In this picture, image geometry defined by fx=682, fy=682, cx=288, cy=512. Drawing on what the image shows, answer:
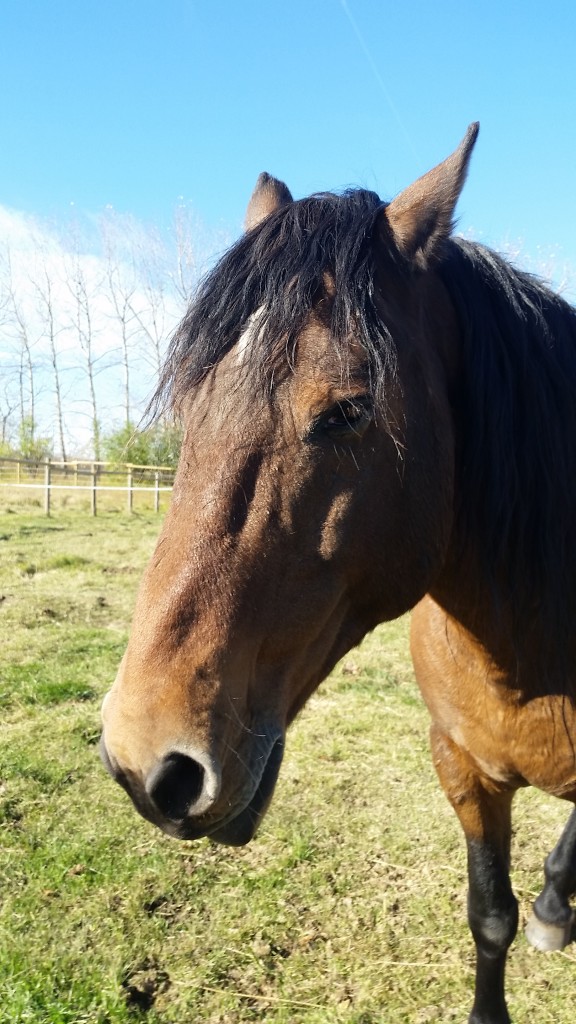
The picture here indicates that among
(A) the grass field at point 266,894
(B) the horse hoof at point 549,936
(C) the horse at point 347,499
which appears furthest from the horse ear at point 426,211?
(B) the horse hoof at point 549,936

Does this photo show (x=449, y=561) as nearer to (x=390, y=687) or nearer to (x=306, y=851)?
(x=306, y=851)

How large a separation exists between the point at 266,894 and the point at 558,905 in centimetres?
134

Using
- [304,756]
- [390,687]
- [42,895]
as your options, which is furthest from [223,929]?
[390,687]

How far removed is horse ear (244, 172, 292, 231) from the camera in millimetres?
2477

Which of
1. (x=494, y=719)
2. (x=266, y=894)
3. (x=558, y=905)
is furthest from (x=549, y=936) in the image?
(x=494, y=719)

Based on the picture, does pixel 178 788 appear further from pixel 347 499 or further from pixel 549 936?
pixel 549 936

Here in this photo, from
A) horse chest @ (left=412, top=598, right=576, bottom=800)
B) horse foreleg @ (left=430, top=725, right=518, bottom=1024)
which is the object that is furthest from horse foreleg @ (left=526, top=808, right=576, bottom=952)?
horse chest @ (left=412, top=598, right=576, bottom=800)

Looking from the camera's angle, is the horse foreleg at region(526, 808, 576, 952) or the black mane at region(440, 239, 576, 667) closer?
the black mane at region(440, 239, 576, 667)

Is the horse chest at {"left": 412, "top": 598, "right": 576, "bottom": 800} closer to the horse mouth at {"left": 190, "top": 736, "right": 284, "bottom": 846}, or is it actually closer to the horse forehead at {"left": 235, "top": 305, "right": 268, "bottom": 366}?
the horse mouth at {"left": 190, "top": 736, "right": 284, "bottom": 846}

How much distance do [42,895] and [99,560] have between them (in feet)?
26.4

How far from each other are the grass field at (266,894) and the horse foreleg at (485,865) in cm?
21

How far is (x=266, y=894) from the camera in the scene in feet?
10.7

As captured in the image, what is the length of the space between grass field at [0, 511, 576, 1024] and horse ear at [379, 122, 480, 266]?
2778 millimetres

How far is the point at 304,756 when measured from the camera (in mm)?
4629
